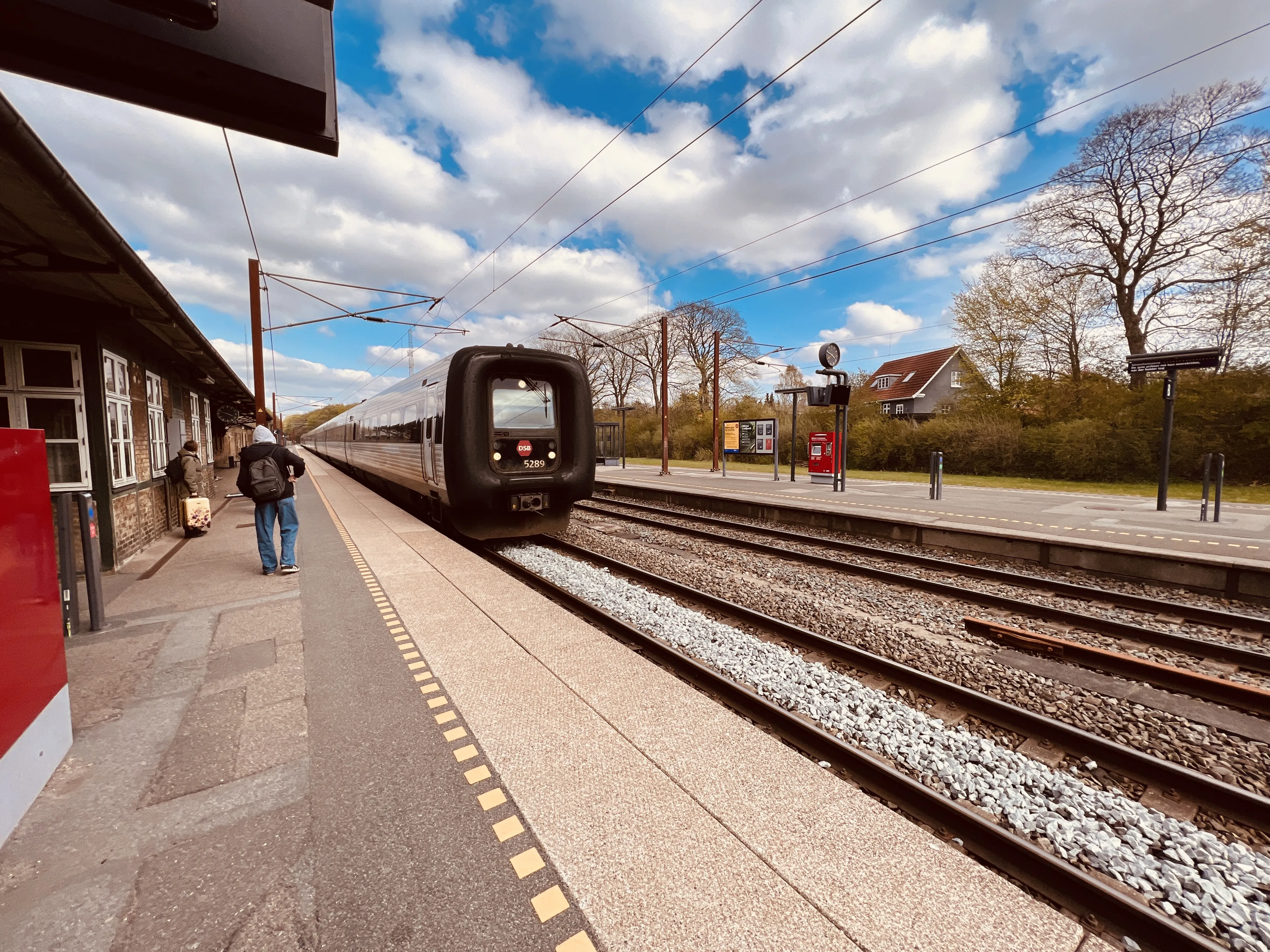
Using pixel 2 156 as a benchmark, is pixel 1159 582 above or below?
below

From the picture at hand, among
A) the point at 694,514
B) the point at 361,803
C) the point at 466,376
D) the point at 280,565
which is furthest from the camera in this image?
the point at 694,514

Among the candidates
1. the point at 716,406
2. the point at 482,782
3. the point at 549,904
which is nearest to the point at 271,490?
the point at 482,782

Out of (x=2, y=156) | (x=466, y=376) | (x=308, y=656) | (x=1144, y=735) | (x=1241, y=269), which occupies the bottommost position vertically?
(x=1144, y=735)

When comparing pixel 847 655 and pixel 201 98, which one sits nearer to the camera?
pixel 201 98

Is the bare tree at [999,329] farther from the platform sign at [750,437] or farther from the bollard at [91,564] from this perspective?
the bollard at [91,564]

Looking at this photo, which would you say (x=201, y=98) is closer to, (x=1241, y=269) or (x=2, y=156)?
(x=2, y=156)

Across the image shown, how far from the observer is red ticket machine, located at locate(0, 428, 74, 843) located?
83.0 inches

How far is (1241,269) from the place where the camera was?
14.6 meters

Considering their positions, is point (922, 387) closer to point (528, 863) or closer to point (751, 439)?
point (751, 439)

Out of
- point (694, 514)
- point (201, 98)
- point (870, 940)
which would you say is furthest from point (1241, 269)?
point (201, 98)

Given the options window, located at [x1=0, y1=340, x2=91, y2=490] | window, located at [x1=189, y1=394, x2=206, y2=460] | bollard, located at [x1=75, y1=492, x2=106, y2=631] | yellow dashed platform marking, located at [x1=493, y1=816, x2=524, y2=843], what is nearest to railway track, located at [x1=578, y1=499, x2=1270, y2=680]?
yellow dashed platform marking, located at [x1=493, y1=816, x2=524, y2=843]

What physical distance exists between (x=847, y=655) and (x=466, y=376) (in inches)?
235

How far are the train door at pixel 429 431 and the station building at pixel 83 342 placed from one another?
331 cm

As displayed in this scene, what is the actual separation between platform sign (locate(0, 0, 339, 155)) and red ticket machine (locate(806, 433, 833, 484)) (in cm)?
1562
